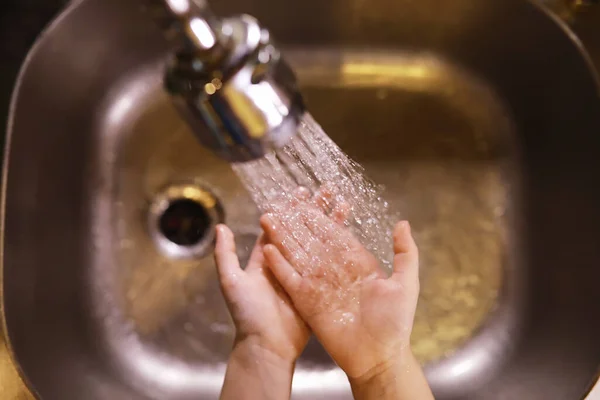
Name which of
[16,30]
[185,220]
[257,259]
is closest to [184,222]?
[185,220]

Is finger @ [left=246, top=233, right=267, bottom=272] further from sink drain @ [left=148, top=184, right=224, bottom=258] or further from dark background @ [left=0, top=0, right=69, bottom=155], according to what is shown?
dark background @ [left=0, top=0, right=69, bottom=155]

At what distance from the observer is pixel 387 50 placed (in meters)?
0.73

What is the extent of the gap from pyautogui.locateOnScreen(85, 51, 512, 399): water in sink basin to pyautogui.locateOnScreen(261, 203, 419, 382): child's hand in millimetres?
101

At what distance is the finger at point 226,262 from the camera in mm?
561

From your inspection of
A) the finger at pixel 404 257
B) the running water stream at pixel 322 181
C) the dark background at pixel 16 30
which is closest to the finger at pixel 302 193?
the running water stream at pixel 322 181

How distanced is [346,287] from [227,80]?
0.28m

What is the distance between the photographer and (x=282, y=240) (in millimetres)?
608

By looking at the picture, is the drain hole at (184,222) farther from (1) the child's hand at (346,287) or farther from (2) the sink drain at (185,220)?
(1) the child's hand at (346,287)

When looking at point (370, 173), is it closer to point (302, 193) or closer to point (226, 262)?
point (302, 193)

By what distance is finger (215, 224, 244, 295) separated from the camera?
56cm

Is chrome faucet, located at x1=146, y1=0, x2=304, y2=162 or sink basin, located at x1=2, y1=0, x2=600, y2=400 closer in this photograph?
chrome faucet, located at x1=146, y1=0, x2=304, y2=162

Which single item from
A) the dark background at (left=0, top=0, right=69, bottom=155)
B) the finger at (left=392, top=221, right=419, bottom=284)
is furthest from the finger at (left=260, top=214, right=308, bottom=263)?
the dark background at (left=0, top=0, right=69, bottom=155)

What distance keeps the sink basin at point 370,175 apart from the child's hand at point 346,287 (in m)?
0.10

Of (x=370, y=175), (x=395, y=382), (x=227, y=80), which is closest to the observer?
(x=227, y=80)
